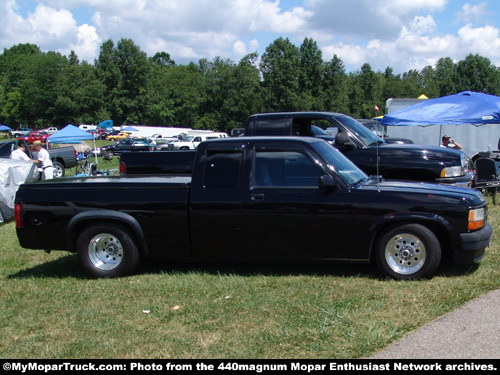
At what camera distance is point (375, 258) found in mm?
5664

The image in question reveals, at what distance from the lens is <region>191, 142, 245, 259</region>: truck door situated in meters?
5.84

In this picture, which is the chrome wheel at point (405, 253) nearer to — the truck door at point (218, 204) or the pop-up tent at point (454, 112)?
the truck door at point (218, 204)

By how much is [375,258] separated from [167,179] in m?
2.84

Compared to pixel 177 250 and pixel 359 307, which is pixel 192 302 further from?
pixel 359 307

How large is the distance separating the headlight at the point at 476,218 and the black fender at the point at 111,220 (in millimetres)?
3730

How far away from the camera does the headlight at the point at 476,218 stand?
546 cm

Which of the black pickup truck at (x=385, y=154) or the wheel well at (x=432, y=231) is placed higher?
the black pickup truck at (x=385, y=154)

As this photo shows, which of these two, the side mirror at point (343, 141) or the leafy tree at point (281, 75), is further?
the leafy tree at point (281, 75)

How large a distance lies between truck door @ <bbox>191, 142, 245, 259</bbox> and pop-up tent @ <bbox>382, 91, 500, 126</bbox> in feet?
27.6

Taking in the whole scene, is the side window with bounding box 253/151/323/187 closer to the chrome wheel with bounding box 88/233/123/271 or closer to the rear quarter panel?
the rear quarter panel

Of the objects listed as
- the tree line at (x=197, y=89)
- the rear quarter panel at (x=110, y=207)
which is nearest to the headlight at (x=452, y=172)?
the rear quarter panel at (x=110, y=207)

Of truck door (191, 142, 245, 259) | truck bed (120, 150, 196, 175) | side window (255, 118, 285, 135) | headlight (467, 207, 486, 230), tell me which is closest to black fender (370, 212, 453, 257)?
headlight (467, 207, 486, 230)

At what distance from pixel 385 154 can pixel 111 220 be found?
4584 millimetres
